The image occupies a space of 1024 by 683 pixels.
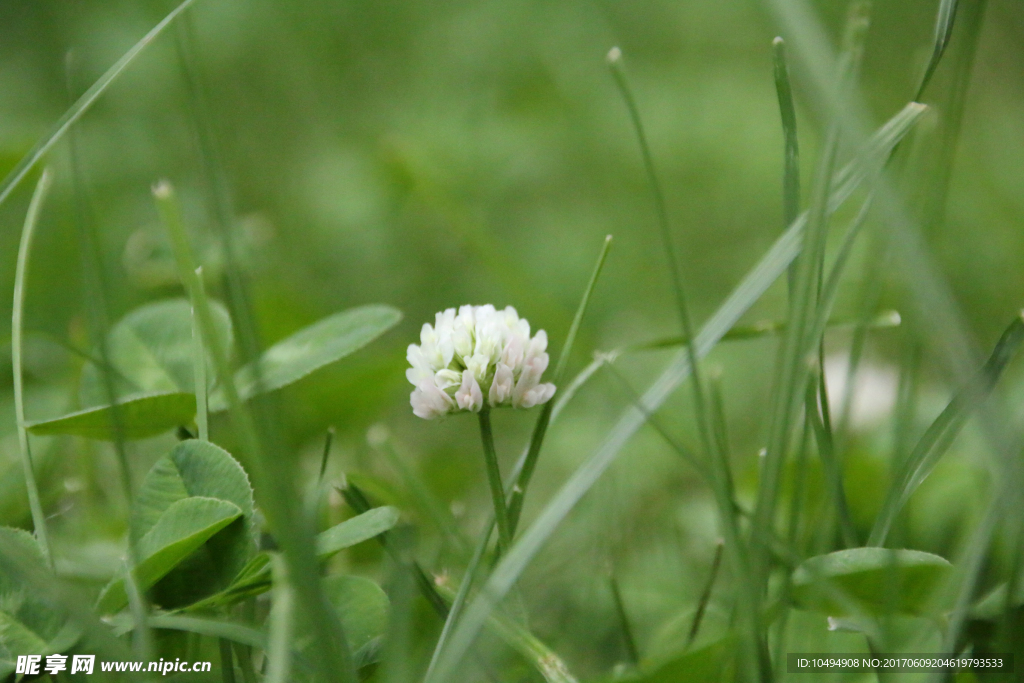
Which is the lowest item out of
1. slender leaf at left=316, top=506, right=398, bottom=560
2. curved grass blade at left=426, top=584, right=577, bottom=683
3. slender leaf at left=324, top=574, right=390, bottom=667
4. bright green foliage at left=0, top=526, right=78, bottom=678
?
curved grass blade at left=426, top=584, right=577, bottom=683

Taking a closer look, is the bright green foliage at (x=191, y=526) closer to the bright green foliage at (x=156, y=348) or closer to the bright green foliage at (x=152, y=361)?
the bright green foliage at (x=152, y=361)

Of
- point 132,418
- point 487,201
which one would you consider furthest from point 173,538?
point 487,201

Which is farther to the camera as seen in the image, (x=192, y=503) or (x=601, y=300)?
(x=601, y=300)

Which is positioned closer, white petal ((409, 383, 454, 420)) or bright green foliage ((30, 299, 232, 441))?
white petal ((409, 383, 454, 420))

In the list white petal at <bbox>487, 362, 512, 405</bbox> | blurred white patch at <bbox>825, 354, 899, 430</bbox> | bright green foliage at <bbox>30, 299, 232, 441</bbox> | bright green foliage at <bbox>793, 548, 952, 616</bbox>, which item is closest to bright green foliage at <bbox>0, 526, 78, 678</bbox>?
bright green foliage at <bbox>30, 299, 232, 441</bbox>

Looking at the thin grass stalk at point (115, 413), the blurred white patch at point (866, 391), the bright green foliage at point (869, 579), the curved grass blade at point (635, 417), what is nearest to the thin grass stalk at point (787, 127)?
the curved grass blade at point (635, 417)

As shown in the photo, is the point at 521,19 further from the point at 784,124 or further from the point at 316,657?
the point at 316,657

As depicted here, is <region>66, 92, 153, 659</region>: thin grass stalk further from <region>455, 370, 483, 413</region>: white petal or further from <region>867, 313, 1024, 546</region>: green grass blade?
<region>867, 313, 1024, 546</region>: green grass blade

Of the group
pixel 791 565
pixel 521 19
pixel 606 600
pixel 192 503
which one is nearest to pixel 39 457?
pixel 192 503
